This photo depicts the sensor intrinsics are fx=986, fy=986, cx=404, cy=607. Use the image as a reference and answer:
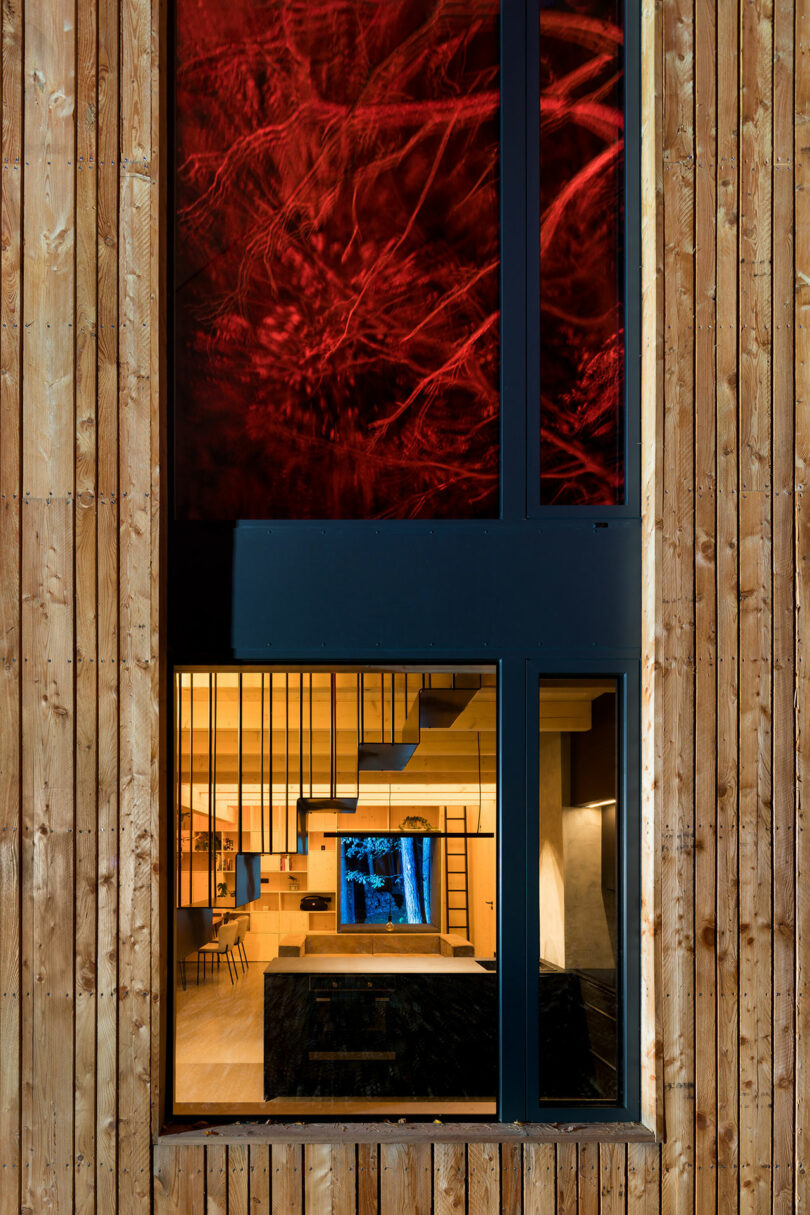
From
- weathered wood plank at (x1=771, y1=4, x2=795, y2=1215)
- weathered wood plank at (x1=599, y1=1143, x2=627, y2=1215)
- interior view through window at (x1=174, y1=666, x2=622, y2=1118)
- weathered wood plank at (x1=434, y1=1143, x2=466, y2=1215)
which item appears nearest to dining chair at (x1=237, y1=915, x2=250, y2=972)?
interior view through window at (x1=174, y1=666, x2=622, y2=1118)

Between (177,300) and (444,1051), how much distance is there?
3.30 metres

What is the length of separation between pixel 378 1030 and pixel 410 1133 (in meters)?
0.39

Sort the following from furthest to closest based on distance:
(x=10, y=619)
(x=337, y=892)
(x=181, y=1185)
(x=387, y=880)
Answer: (x=337, y=892) < (x=387, y=880) < (x=10, y=619) < (x=181, y=1185)

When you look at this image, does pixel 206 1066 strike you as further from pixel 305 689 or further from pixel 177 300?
pixel 177 300

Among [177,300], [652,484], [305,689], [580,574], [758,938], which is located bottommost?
[758,938]

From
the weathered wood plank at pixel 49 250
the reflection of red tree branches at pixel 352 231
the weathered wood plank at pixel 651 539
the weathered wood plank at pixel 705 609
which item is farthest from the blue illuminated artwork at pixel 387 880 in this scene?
the weathered wood plank at pixel 49 250

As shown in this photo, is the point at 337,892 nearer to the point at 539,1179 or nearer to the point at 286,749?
the point at 286,749

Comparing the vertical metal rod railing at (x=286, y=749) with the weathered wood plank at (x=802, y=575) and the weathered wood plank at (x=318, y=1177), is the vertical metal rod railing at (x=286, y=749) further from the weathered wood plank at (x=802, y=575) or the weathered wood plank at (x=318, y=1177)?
the weathered wood plank at (x=802, y=575)

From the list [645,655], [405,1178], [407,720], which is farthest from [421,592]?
[405,1178]

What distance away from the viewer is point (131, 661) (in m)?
3.89

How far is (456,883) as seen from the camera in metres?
3.93

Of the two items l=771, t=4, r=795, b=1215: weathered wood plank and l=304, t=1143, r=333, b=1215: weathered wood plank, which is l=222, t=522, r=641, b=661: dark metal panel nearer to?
l=771, t=4, r=795, b=1215: weathered wood plank

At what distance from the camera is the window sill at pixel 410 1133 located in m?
3.77

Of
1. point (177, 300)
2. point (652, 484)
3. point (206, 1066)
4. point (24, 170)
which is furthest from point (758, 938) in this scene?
point (24, 170)
